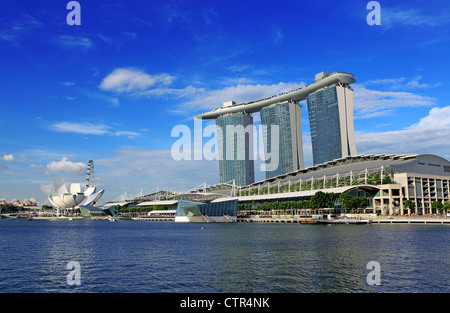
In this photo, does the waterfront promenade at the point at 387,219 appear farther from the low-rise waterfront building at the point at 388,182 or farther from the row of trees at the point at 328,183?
the row of trees at the point at 328,183

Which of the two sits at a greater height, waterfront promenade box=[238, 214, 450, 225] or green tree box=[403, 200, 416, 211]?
green tree box=[403, 200, 416, 211]

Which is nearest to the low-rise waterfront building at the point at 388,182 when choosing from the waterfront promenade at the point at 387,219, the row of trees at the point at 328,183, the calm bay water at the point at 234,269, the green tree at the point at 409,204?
the row of trees at the point at 328,183

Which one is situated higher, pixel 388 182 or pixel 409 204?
pixel 388 182

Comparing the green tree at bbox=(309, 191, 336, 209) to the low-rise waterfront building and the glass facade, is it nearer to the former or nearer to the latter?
the low-rise waterfront building

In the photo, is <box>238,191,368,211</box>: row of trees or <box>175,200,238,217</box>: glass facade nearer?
<box>238,191,368,211</box>: row of trees

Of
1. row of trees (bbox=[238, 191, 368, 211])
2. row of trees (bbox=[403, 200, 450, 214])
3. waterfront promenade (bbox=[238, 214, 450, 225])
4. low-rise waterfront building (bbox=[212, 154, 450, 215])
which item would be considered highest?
low-rise waterfront building (bbox=[212, 154, 450, 215])

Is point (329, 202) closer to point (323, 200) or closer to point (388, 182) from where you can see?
point (323, 200)

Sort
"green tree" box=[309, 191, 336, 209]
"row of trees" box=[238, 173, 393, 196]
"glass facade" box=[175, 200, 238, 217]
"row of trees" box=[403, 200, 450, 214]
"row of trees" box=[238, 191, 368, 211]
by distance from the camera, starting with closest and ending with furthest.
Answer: "row of trees" box=[238, 191, 368, 211] → "row of trees" box=[403, 200, 450, 214] → "green tree" box=[309, 191, 336, 209] → "row of trees" box=[238, 173, 393, 196] → "glass facade" box=[175, 200, 238, 217]

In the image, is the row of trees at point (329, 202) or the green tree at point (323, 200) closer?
the row of trees at point (329, 202)

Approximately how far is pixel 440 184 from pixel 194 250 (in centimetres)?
14512

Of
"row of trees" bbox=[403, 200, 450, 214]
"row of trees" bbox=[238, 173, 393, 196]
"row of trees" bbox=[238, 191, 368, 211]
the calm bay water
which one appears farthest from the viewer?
"row of trees" bbox=[238, 173, 393, 196]

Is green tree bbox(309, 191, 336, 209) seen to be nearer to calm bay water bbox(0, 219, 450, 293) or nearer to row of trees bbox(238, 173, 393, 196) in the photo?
row of trees bbox(238, 173, 393, 196)

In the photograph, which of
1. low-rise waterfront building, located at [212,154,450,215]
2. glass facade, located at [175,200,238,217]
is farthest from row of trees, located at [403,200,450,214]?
glass facade, located at [175,200,238,217]

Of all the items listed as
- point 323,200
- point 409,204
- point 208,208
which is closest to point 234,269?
point 323,200
